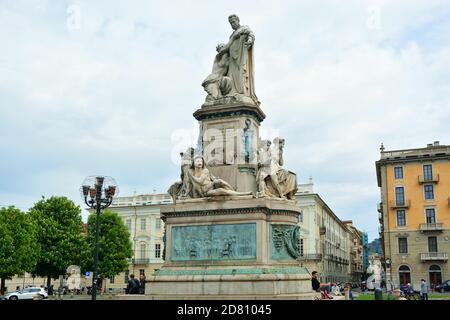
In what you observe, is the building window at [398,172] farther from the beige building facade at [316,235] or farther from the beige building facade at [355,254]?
the beige building facade at [355,254]

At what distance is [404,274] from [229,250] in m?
51.3

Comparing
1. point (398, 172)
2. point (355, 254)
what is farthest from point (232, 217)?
point (355, 254)

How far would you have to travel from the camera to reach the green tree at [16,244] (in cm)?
4225

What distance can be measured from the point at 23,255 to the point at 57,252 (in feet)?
16.2

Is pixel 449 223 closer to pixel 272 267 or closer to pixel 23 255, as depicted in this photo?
pixel 23 255

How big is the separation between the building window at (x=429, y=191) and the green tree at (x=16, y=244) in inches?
1743

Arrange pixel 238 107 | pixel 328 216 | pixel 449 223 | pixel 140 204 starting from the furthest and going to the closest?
1. pixel 328 216
2. pixel 140 204
3. pixel 449 223
4. pixel 238 107

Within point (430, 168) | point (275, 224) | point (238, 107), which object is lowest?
point (275, 224)

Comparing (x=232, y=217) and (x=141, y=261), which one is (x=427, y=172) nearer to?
(x=141, y=261)

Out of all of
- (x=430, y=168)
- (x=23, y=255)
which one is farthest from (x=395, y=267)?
(x=23, y=255)

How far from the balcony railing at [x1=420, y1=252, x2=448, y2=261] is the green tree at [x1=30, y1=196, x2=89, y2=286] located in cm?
3792

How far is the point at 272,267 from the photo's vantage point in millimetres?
13422
